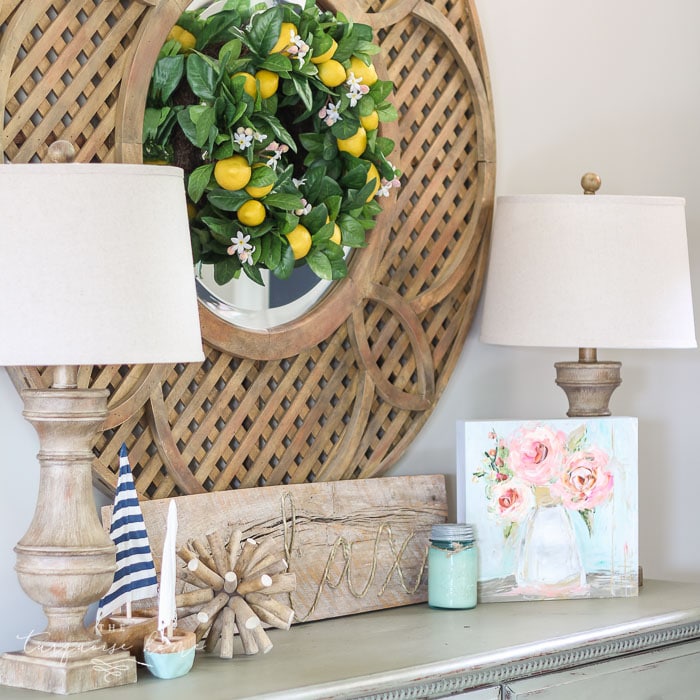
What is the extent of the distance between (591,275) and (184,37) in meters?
0.75

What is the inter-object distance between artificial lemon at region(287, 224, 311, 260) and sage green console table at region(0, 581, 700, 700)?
0.56 metres

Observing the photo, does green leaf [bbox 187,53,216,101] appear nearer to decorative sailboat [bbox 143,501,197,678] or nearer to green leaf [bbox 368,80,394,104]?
green leaf [bbox 368,80,394,104]

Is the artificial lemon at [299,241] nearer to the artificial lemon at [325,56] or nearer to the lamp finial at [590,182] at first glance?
the artificial lemon at [325,56]

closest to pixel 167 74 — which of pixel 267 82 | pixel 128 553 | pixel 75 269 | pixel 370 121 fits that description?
pixel 267 82

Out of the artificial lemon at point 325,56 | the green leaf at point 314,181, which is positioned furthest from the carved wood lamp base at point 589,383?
the artificial lemon at point 325,56

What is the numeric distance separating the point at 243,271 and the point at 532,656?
0.70m

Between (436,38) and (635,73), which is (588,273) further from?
(635,73)

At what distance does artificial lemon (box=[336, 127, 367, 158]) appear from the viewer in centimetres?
183

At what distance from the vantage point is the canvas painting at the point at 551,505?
1.94 meters

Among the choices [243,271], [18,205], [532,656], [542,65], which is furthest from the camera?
[542,65]

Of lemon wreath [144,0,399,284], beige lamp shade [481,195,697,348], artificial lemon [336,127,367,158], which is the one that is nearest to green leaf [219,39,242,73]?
lemon wreath [144,0,399,284]

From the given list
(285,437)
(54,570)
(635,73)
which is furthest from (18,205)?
(635,73)

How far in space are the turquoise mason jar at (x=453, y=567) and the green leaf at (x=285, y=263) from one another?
18.7 inches

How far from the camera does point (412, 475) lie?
2066mm
